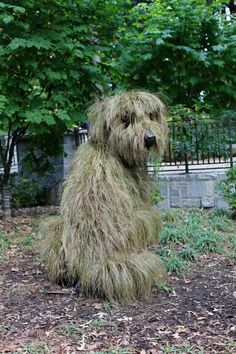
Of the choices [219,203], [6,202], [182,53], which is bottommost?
[219,203]

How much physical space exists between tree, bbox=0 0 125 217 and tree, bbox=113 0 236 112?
55 cm

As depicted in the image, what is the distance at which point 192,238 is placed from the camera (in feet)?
15.8

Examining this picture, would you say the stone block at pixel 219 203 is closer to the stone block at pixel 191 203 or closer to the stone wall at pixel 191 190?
the stone wall at pixel 191 190

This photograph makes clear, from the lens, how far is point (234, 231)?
521 centimetres

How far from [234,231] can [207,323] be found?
255 centimetres

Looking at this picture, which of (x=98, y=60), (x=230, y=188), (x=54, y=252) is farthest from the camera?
(x=98, y=60)

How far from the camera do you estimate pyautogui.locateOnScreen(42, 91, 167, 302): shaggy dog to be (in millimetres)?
3084

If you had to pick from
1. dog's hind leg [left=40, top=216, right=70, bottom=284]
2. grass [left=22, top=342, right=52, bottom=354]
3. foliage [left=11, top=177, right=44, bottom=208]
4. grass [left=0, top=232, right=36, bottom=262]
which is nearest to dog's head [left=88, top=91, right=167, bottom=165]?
dog's hind leg [left=40, top=216, right=70, bottom=284]

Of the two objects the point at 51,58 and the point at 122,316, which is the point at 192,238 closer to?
the point at 122,316

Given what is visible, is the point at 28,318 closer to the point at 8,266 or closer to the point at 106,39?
the point at 8,266

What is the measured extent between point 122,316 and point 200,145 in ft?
15.9

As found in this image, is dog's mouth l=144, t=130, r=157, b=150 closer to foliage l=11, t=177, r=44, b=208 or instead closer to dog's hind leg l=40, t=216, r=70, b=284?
dog's hind leg l=40, t=216, r=70, b=284

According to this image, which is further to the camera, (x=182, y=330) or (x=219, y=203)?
(x=219, y=203)

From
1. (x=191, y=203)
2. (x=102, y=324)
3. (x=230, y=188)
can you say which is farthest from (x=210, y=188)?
(x=102, y=324)
